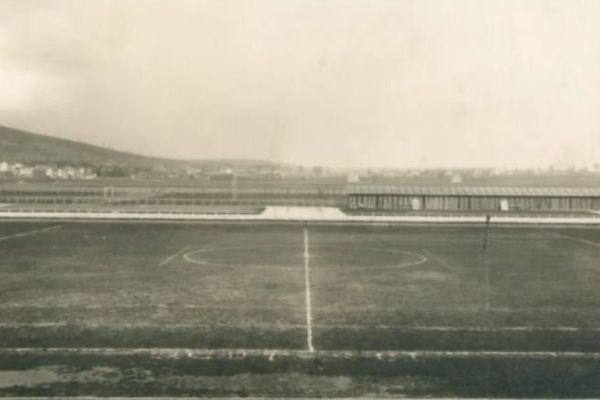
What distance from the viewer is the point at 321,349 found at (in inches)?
631

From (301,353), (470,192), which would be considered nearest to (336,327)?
(301,353)

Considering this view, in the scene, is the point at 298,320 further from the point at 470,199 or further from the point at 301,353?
the point at 470,199

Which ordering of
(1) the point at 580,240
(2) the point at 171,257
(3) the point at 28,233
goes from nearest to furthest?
1. (2) the point at 171,257
2. (1) the point at 580,240
3. (3) the point at 28,233

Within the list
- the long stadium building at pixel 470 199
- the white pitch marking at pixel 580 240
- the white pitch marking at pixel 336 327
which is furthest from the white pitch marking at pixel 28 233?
the white pitch marking at pixel 580 240

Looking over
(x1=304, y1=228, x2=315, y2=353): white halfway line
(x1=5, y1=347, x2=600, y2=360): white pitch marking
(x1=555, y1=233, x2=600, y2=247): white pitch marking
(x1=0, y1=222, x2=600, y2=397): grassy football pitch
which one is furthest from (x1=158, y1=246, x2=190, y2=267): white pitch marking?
(x1=555, y1=233, x2=600, y2=247): white pitch marking

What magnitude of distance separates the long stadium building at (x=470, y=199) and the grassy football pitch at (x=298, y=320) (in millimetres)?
30897

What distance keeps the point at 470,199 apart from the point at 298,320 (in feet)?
178

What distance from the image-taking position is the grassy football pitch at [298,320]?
1371 centimetres

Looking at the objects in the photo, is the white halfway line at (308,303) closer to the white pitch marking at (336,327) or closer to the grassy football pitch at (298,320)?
the grassy football pitch at (298,320)

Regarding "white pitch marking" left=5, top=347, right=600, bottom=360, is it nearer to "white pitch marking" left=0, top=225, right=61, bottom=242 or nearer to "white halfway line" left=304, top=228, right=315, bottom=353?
"white halfway line" left=304, top=228, right=315, bottom=353

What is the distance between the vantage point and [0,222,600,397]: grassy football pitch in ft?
45.0

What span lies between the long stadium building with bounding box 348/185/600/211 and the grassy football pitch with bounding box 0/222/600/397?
3090 centimetres

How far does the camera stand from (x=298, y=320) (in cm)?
1939

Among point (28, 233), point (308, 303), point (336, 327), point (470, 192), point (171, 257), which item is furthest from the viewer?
point (470, 192)
